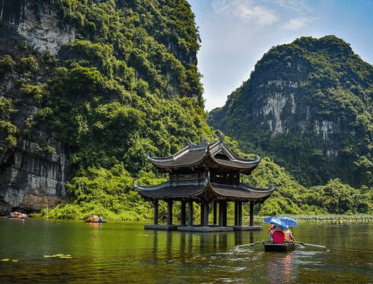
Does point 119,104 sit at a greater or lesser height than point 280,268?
greater

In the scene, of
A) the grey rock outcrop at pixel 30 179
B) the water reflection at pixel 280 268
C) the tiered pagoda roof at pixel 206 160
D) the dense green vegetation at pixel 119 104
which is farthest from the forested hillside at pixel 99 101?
the water reflection at pixel 280 268

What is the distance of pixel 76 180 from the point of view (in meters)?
50.2

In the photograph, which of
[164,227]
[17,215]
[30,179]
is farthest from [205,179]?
[30,179]

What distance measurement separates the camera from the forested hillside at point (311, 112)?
102m

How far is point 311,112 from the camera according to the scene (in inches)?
4363

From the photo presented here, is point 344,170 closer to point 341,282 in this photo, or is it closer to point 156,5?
point 156,5

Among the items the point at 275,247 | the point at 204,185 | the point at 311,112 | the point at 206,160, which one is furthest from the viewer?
A: the point at 311,112

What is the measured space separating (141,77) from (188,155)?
42805mm

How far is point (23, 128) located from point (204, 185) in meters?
31.1

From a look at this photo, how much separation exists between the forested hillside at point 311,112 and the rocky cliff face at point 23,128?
59.0 metres

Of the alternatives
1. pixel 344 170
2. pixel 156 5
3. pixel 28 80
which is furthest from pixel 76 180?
pixel 344 170

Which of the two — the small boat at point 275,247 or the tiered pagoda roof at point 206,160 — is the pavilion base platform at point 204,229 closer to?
the tiered pagoda roof at point 206,160

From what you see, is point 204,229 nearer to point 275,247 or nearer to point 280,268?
point 275,247

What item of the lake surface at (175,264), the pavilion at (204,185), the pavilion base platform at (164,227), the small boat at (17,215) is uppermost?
the pavilion at (204,185)
